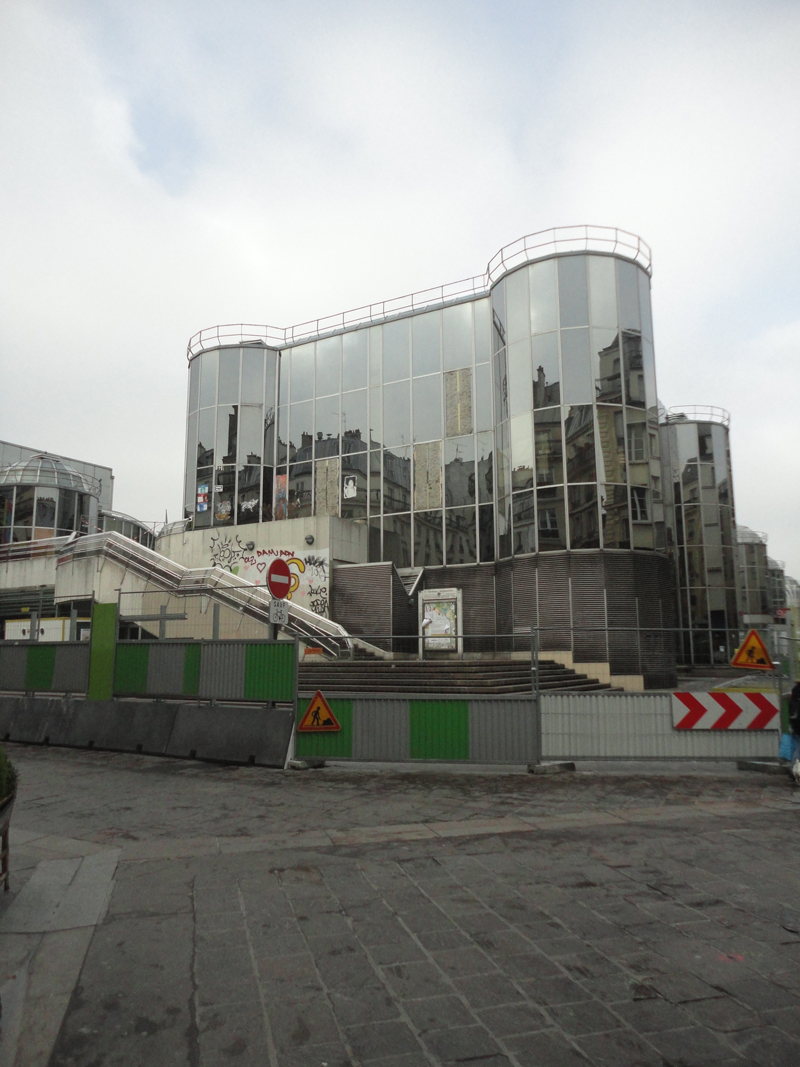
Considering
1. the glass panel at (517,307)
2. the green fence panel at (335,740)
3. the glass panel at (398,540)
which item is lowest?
the green fence panel at (335,740)

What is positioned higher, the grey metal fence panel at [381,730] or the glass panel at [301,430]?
the glass panel at [301,430]

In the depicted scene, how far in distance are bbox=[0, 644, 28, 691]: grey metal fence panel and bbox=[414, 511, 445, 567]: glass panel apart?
1496cm

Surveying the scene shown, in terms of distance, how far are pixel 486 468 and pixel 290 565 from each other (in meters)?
8.12

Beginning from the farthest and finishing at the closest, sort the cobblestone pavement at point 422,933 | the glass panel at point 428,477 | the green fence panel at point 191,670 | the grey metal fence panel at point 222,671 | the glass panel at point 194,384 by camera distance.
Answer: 1. the glass panel at point 194,384
2. the glass panel at point 428,477
3. the green fence panel at point 191,670
4. the grey metal fence panel at point 222,671
5. the cobblestone pavement at point 422,933

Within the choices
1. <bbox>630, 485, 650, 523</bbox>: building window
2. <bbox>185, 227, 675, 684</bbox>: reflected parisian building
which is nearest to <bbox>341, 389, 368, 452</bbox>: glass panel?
<bbox>185, 227, 675, 684</bbox>: reflected parisian building

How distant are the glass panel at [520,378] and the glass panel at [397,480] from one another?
209 inches

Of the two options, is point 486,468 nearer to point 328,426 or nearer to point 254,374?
point 328,426

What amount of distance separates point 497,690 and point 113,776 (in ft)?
25.8

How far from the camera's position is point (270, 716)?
459 inches

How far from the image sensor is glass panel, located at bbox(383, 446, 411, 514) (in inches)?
1106

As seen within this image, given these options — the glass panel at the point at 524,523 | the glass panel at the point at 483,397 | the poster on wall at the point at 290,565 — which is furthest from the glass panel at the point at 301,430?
the glass panel at the point at 524,523

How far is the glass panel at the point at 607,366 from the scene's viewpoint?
2356 centimetres

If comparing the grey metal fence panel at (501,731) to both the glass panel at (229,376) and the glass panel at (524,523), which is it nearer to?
the glass panel at (524,523)

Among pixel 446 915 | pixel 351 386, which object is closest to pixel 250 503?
pixel 351 386
